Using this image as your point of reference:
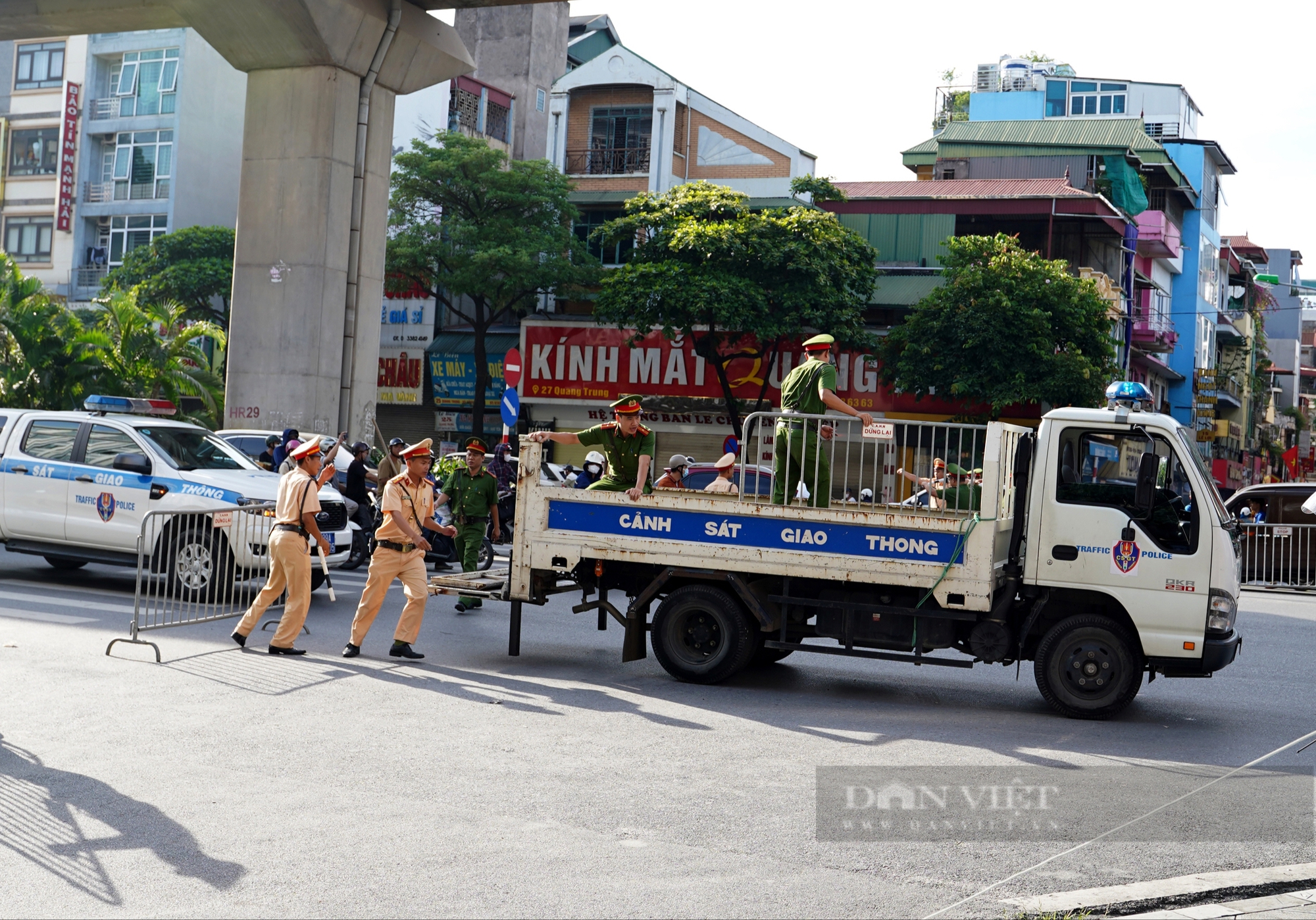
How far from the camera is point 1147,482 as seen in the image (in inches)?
335

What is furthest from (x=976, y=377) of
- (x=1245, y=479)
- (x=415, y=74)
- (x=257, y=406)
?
(x=1245, y=479)

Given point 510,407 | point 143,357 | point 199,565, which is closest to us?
point 199,565

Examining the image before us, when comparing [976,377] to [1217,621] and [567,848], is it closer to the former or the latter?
[1217,621]

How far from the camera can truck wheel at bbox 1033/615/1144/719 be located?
343 inches

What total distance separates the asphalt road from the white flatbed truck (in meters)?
0.44

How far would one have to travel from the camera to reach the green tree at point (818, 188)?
113 feet

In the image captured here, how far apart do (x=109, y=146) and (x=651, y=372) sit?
21987 millimetres

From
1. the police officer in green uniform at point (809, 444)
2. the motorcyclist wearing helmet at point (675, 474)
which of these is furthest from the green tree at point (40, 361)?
the police officer in green uniform at point (809, 444)

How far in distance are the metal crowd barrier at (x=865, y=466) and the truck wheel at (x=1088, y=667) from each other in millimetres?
1017

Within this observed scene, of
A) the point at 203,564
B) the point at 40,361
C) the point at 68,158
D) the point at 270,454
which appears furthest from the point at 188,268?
the point at 203,564

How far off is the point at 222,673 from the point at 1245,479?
60.8 m

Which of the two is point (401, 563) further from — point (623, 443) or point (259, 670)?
point (623, 443)

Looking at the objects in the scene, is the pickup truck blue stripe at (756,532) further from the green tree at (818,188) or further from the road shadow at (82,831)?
the green tree at (818,188)

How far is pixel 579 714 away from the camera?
8266mm
